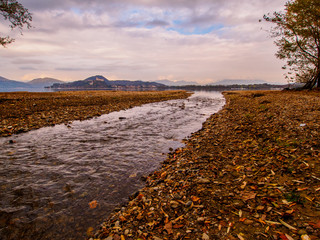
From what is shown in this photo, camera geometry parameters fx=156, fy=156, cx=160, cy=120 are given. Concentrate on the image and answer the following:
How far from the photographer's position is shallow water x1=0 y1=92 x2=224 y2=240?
17.1 feet

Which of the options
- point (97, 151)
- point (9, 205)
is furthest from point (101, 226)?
point (97, 151)

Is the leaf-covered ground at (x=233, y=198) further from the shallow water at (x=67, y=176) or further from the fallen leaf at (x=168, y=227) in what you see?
the shallow water at (x=67, y=176)

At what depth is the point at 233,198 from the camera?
209 inches

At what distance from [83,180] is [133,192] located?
272 centimetres

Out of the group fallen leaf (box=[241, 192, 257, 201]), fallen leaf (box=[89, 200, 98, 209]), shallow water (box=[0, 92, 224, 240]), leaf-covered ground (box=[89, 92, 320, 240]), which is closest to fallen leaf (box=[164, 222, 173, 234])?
leaf-covered ground (box=[89, 92, 320, 240])

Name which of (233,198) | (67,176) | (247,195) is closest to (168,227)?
(233,198)

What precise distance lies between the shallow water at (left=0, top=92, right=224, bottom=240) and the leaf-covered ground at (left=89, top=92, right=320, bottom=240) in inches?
39.3

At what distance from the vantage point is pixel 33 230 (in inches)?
194

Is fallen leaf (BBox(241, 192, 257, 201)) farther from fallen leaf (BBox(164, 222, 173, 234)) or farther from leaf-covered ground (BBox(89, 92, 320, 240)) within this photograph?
fallen leaf (BBox(164, 222, 173, 234))

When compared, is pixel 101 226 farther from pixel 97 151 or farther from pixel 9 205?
pixel 97 151

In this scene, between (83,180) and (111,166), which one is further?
(111,166)

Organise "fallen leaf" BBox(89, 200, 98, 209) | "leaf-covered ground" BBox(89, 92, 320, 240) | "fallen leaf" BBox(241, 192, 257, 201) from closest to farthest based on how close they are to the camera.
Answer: "leaf-covered ground" BBox(89, 92, 320, 240) → "fallen leaf" BBox(241, 192, 257, 201) → "fallen leaf" BBox(89, 200, 98, 209)

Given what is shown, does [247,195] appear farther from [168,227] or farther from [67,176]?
[67,176]

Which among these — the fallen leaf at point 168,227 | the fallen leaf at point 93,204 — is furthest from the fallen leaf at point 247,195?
the fallen leaf at point 93,204
